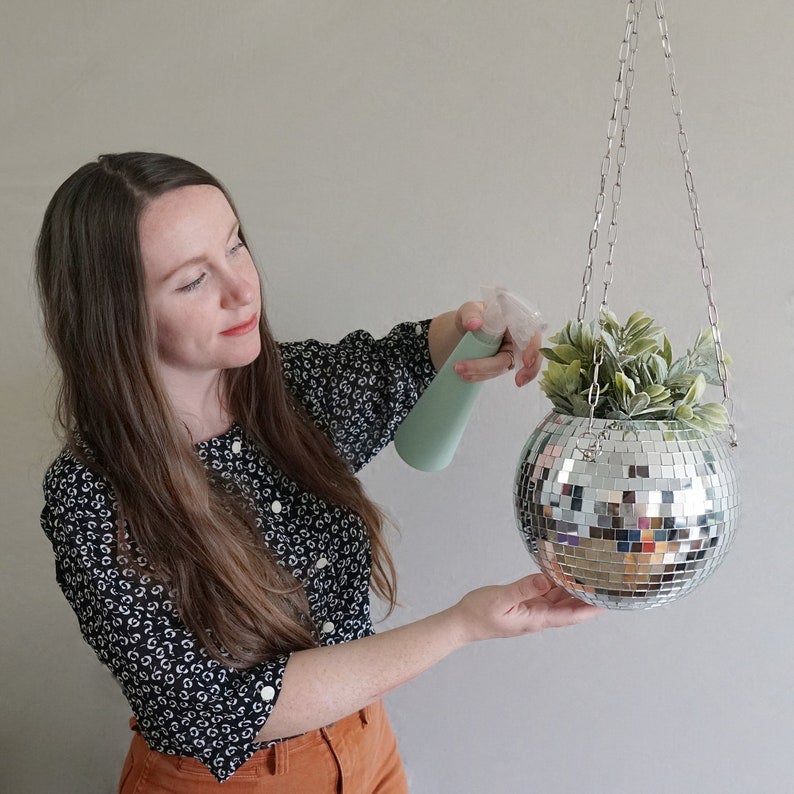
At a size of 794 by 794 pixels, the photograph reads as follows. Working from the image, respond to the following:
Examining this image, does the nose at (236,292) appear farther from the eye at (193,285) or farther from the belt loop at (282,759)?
the belt loop at (282,759)

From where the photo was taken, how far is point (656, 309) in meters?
1.28

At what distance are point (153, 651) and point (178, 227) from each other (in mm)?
495

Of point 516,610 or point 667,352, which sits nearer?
point 667,352

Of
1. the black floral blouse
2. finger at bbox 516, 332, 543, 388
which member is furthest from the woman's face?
finger at bbox 516, 332, 543, 388

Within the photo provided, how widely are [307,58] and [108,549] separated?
0.85 m

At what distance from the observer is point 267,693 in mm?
964

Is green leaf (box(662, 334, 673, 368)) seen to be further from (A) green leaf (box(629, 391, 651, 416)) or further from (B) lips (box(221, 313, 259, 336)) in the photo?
(B) lips (box(221, 313, 259, 336))

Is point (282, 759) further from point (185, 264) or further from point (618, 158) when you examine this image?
point (618, 158)

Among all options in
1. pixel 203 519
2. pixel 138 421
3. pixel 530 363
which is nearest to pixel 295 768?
pixel 203 519

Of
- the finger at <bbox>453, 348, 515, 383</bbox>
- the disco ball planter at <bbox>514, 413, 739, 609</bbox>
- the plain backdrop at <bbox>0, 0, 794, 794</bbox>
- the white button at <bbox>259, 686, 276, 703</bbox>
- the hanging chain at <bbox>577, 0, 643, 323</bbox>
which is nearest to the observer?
the disco ball planter at <bbox>514, 413, 739, 609</bbox>

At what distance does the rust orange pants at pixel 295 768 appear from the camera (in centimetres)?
110

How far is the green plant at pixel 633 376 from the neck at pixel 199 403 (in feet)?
1.75

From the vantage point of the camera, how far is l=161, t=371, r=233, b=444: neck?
1.14m

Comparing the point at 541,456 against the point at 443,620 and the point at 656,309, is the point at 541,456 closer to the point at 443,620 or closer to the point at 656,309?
Result: the point at 443,620
